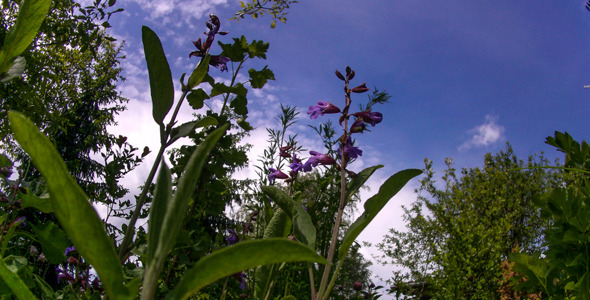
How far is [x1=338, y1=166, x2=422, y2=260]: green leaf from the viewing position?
74cm

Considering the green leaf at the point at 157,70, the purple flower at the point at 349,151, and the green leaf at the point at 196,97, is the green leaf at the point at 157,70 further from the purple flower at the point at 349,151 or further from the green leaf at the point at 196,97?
the purple flower at the point at 349,151

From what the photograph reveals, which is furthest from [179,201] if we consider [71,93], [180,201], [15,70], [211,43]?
[71,93]

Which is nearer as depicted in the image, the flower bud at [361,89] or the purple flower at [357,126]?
the purple flower at [357,126]

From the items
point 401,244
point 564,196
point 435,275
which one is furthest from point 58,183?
point 401,244

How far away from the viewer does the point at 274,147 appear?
11.8 feet

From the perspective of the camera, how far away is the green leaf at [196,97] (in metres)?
1.21

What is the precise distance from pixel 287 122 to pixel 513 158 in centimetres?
1585

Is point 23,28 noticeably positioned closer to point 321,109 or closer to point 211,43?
point 211,43

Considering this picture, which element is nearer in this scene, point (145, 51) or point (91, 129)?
point (145, 51)

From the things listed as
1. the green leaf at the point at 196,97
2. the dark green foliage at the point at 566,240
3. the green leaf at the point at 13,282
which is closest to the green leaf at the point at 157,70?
the green leaf at the point at 13,282

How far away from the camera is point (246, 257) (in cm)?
42

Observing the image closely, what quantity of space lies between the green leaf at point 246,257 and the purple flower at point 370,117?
0.99 metres

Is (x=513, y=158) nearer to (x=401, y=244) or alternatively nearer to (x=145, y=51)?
(x=401, y=244)

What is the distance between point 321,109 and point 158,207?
1.15 metres
